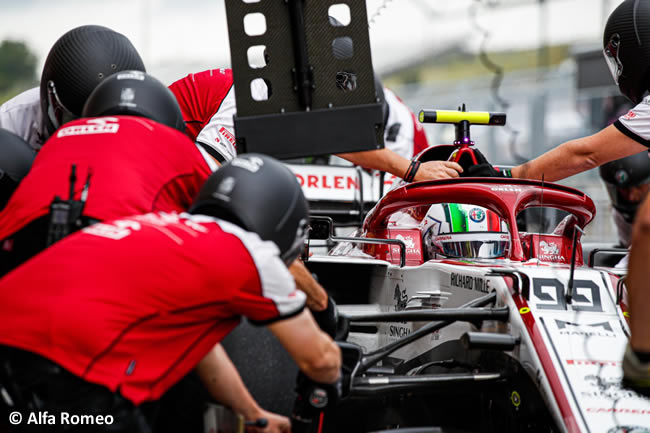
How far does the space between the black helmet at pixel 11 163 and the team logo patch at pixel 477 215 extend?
7.22 feet

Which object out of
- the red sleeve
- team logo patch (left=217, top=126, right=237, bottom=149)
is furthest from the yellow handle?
the red sleeve

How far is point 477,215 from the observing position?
4.28 m

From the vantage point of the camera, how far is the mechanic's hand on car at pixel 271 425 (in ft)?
8.93

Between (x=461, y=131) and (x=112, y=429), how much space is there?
3070 millimetres

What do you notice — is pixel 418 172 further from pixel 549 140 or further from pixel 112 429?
pixel 549 140

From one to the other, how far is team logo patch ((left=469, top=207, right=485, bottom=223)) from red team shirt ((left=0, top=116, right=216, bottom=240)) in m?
1.61

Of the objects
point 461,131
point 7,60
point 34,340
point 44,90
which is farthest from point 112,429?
point 7,60

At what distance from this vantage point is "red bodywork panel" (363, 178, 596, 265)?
13.1 ft

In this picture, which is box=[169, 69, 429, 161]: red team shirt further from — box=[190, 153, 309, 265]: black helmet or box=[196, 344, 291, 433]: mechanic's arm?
box=[196, 344, 291, 433]: mechanic's arm

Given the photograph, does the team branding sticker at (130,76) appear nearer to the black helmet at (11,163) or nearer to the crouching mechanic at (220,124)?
the black helmet at (11,163)

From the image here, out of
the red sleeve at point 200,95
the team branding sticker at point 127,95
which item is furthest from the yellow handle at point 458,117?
the team branding sticker at point 127,95

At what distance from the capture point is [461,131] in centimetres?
484

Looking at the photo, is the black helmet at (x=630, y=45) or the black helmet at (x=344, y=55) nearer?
the black helmet at (x=344, y=55)

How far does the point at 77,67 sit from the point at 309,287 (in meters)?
1.81
